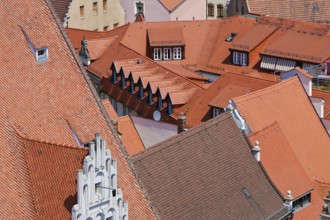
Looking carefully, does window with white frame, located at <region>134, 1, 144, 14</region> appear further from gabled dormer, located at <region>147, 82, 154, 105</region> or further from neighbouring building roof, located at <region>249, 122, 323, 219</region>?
neighbouring building roof, located at <region>249, 122, 323, 219</region>

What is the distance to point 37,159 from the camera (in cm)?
3891

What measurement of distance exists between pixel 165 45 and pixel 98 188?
53.0m

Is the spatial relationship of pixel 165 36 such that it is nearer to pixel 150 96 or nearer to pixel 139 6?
pixel 139 6

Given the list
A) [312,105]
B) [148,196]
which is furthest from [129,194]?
[312,105]

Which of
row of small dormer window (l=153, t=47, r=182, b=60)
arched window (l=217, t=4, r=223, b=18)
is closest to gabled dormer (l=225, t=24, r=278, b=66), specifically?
row of small dormer window (l=153, t=47, r=182, b=60)

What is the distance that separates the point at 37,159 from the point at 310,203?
2080 cm

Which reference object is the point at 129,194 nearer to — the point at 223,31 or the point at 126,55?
the point at 126,55

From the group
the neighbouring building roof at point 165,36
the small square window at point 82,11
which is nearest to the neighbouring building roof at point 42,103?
the neighbouring building roof at point 165,36

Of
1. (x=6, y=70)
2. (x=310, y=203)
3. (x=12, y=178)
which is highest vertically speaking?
(x=6, y=70)

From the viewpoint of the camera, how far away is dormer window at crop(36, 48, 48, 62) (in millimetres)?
41688

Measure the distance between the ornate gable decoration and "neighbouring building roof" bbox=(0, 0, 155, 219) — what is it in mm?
1642

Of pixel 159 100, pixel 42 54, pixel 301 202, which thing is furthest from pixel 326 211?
pixel 159 100

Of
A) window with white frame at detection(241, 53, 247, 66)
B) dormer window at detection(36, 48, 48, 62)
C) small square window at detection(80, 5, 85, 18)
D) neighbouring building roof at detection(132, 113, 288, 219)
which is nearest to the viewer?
dormer window at detection(36, 48, 48, 62)

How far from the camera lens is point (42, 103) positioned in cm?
4112
